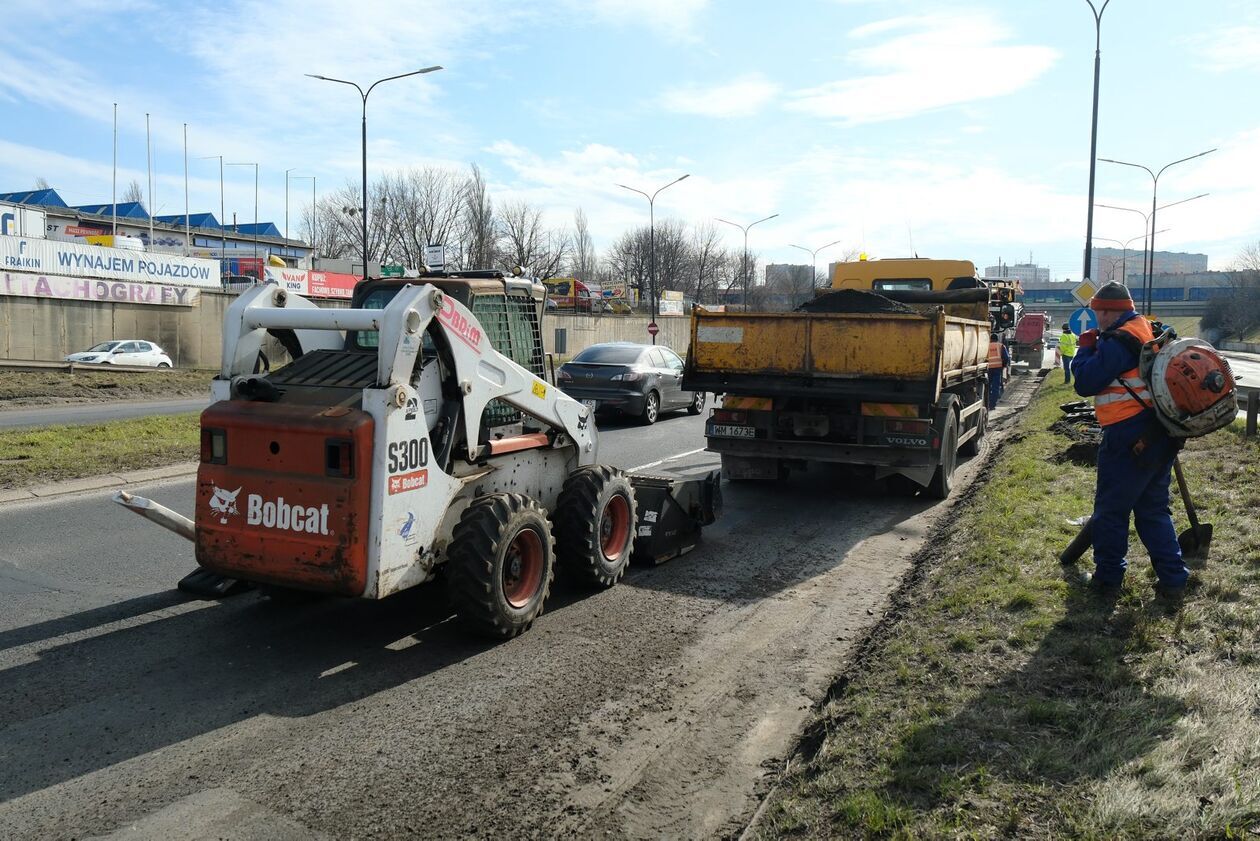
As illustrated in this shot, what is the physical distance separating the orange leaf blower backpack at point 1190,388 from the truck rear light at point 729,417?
502 cm

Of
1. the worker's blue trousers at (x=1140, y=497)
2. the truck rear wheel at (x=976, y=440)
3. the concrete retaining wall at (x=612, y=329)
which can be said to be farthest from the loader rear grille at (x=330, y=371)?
the concrete retaining wall at (x=612, y=329)

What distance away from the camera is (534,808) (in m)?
3.73

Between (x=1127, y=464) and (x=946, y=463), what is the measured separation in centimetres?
475

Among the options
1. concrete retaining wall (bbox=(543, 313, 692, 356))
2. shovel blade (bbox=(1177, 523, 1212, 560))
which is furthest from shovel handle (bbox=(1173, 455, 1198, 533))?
concrete retaining wall (bbox=(543, 313, 692, 356))

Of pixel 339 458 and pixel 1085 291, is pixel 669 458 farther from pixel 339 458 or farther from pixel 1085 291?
pixel 1085 291

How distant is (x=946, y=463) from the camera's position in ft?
33.8


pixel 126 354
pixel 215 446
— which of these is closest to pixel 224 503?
pixel 215 446

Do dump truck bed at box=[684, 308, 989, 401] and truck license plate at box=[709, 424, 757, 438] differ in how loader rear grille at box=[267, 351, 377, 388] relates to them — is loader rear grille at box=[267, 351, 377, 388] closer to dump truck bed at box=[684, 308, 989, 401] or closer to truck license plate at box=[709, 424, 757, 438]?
dump truck bed at box=[684, 308, 989, 401]

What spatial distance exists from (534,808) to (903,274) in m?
13.6

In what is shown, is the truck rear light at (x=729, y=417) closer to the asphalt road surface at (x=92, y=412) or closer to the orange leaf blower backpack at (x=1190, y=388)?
the orange leaf blower backpack at (x=1190, y=388)

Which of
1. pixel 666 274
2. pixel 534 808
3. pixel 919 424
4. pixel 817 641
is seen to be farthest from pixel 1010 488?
pixel 666 274

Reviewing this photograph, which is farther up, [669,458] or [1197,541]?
[1197,541]

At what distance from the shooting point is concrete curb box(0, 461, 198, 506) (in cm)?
928

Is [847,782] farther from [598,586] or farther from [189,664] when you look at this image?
[189,664]
